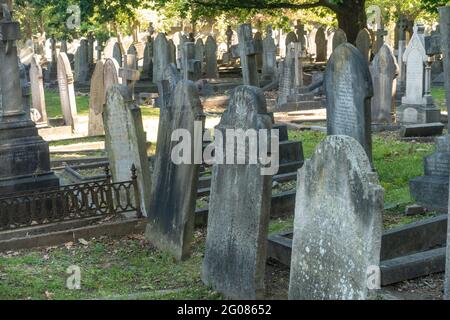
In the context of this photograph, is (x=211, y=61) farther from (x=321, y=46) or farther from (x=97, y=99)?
(x=97, y=99)

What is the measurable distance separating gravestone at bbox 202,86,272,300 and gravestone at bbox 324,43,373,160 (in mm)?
3452

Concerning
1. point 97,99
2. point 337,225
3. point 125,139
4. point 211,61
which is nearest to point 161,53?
point 211,61

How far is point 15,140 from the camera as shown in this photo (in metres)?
10.5

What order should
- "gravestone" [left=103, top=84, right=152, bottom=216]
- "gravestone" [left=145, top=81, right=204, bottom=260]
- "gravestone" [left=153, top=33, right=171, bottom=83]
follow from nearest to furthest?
1. "gravestone" [left=145, top=81, right=204, bottom=260]
2. "gravestone" [left=103, top=84, right=152, bottom=216]
3. "gravestone" [left=153, top=33, right=171, bottom=83]

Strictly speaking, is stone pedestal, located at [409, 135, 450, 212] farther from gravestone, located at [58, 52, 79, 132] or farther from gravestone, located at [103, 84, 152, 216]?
gravestone, located at [58, 52, 79, 132]

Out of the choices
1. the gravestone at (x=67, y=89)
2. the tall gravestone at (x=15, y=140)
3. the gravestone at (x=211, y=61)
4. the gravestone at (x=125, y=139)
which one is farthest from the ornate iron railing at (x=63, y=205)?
the gravestone at (x=211, y=61)

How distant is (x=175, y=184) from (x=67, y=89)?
9906 mm

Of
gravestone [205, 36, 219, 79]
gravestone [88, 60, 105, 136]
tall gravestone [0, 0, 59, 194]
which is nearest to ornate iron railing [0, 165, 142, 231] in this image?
tall gravestone [0, 0, 59, 194]

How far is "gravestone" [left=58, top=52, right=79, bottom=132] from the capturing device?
57.5 feet

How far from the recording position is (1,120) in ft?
34.7

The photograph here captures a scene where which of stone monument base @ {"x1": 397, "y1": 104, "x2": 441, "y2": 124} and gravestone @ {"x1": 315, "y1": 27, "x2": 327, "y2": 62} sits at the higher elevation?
gravestone @ {"x1": 315, "y1": 27, "x2": 327, "y2": 62}

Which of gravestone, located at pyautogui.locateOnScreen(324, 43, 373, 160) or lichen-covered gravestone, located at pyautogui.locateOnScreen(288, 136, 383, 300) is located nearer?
lichen-covered gravestone, located at pyautogui.locateOnScreen(288, 136, 383, 300)
